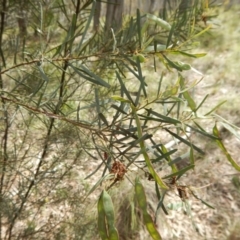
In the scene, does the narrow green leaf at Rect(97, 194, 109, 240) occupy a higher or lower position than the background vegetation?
lower

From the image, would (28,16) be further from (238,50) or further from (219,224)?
(238,50)

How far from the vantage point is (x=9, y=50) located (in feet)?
2.60

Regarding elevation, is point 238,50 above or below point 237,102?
above

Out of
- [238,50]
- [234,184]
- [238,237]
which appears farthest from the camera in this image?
[238,50]

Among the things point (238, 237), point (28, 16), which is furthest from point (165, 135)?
point (28, 16)

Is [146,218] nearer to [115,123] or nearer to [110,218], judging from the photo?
[110,218]

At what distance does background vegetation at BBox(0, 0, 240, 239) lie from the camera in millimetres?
419

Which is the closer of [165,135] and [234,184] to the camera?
[234,184]

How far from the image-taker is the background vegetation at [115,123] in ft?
1.37

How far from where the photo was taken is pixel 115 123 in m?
0.46

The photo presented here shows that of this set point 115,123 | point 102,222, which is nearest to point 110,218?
point 102,222

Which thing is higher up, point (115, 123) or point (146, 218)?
point (115, 123)

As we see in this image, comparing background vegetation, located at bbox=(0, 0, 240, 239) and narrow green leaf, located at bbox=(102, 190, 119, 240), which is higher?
background vegetation, located at bbox=(0, 0, 240, 239)

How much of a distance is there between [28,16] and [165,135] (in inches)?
61.0
